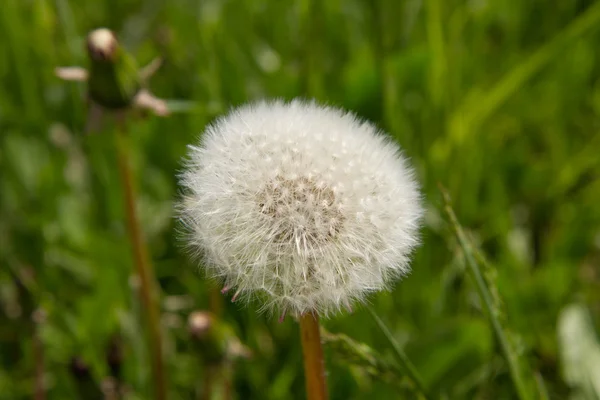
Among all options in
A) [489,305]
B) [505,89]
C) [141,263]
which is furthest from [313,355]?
[505,89]

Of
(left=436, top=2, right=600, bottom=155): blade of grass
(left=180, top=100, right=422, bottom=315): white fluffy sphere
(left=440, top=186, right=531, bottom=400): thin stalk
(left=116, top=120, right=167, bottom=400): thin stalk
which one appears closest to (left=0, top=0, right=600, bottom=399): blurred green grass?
(left=436, top=2, right=600, bottom=155): blade of grass

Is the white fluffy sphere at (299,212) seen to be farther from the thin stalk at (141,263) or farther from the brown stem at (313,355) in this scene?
the thin stalk at (141,263)

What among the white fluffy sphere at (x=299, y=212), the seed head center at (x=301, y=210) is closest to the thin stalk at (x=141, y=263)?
the white fluffy sphere at (x=299, y=212)

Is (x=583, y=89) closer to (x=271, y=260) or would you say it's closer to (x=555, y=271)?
(x=555, y=271)

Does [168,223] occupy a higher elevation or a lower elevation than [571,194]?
lower

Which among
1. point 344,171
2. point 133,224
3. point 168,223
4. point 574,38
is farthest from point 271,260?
point 574,38

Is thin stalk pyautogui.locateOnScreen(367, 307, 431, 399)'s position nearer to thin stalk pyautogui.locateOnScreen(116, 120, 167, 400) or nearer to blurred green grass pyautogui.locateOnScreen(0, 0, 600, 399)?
blurred green grass pyautogui.locateOnScreen(0, 0, 600, 399)
